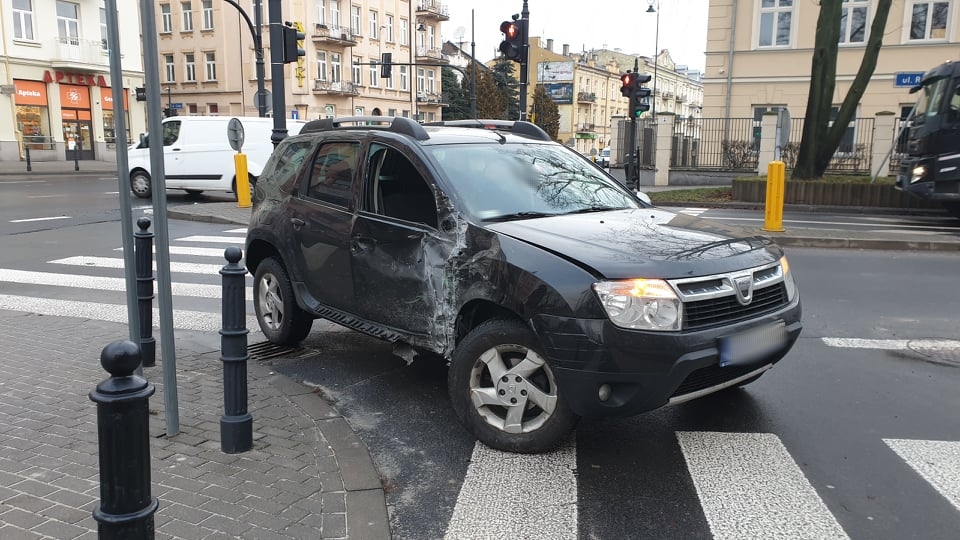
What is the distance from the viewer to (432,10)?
6800 cm

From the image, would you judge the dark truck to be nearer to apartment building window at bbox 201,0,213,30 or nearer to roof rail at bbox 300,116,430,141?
roof rail at bbox 300,116,430,141

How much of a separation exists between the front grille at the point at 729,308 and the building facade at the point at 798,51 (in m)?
30.0

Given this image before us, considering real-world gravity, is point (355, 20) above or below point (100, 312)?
above

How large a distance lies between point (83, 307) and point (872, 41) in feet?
65.1

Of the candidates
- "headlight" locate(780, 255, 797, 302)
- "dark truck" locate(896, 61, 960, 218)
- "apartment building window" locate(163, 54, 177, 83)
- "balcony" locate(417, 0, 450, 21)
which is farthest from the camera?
"balcony" locate(417, 0, 450, 21)

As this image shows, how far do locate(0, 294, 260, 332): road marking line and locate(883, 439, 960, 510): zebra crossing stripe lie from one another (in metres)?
5.31

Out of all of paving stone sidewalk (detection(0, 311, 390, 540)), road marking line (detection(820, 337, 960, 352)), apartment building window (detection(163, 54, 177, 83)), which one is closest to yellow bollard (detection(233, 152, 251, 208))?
paving stone sidewalk (detection(0, 311, 390, 540))

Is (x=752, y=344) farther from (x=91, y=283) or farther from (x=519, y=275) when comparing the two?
(x=91, y=283)

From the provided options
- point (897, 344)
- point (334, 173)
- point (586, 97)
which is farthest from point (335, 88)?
point (586, 97)

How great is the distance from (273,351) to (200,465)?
2478 mm

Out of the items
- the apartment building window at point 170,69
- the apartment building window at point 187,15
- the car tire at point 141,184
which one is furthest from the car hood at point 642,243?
the apartment building window at point 170,69

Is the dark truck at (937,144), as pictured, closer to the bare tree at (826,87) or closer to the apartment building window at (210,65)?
the bare tree at (826,87)

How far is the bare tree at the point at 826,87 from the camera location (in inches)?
765

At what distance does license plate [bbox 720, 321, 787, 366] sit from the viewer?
3900 mm
